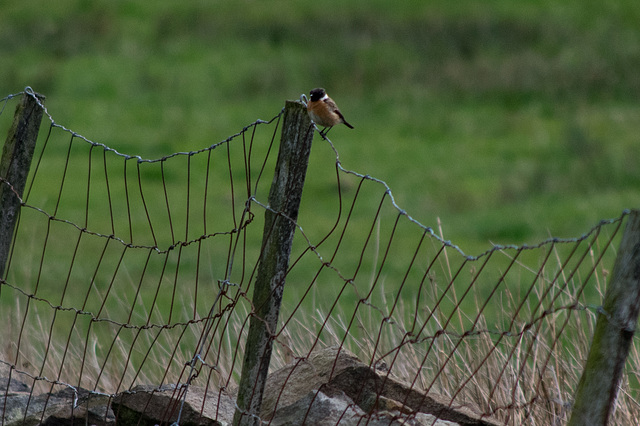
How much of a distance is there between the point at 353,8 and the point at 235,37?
110 inches

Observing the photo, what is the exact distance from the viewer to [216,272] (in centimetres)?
1116

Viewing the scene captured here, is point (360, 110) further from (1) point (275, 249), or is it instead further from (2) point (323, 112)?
(1) point (275, 249)

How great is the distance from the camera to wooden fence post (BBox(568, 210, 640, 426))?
8.76ft

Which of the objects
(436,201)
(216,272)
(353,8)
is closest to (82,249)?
(216,272)

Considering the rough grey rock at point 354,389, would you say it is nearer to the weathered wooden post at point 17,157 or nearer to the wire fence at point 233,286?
the wire fence at point 233,286

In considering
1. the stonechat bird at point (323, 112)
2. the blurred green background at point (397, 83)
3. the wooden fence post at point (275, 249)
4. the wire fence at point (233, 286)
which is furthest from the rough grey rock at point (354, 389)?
the blurred green background at point (397, 83)

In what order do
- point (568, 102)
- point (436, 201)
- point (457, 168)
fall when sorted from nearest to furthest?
point (436, 201), point (457, 168), point (568, 102)

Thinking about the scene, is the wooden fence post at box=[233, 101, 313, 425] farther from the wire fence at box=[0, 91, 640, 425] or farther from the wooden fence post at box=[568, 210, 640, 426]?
the wooden fence post at box=[568, 210, 640, 426]

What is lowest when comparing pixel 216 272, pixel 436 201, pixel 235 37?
pixel 216 272

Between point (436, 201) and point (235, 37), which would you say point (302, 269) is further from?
point (235, 37)

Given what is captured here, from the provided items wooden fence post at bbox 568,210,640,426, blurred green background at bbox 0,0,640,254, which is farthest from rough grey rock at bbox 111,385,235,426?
blurred green background at bbox 0,0,640,254

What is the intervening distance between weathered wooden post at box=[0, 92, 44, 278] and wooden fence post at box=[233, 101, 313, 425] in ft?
4.46

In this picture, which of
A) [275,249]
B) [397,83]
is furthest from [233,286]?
[397,83]

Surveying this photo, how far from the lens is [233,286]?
7.55 m
